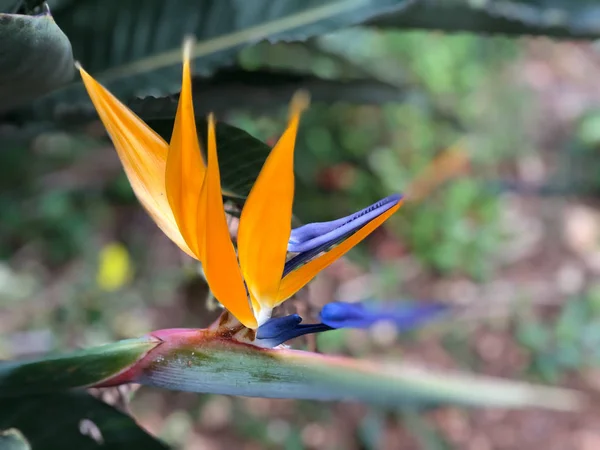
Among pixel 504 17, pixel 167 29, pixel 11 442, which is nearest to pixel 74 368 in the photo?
pixel 11 442

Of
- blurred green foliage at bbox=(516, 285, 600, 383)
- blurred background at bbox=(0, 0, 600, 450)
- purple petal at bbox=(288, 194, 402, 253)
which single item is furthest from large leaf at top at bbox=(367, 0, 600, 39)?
blurred green foliage at bbox=(516, 285, 600, 383)

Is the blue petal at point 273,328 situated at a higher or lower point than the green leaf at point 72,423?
higher

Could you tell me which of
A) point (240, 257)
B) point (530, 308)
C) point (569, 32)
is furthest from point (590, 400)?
point (240, 257)

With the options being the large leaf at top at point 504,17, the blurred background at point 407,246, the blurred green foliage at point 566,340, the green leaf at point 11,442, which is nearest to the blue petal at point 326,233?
the green leaf at point 11,442

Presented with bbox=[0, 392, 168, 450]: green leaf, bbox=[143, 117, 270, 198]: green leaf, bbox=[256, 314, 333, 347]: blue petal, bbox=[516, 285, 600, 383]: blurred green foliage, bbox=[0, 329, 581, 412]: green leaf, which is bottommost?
bbox=[516, 285, 600, 383]: blurred green foliage

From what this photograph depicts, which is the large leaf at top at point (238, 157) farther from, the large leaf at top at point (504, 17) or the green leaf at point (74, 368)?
the large leaf at top at point (504, 17)

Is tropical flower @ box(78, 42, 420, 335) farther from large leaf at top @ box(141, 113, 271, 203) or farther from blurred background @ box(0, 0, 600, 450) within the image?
blurred background @ box(0, 0, 600, 450)

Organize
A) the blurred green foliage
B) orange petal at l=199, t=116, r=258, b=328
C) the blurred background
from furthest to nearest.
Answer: the blurred green foliage → the blurred background → orange petal at l=199, t=116, r=258, b=328

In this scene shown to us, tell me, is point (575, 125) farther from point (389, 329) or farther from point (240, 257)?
point (240, 257)
